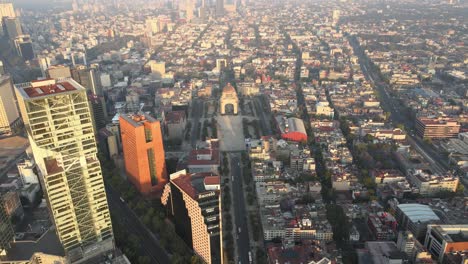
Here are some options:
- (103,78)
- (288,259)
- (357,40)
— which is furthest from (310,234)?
(357,40)

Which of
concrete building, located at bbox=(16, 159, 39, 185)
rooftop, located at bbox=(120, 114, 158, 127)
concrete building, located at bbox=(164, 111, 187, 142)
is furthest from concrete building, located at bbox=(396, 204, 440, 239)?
concrete building, located at bbox=(16, 159, 39, 185)

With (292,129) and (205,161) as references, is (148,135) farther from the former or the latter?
(292,129)

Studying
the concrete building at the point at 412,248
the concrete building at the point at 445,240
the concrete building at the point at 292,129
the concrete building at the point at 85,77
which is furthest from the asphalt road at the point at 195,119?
the concrete building at the point at 445,240

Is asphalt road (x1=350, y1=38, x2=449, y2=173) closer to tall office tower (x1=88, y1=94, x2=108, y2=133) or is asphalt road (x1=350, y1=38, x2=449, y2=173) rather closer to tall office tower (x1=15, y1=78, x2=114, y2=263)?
tall office tower (x1=15, y1=78, x2=114, y2=263)

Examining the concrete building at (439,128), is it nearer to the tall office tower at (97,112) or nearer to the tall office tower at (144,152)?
the tall office tower at (144,152)

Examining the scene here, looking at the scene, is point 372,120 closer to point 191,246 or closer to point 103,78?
point 191,246

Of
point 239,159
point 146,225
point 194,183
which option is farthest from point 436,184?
point 146,225
